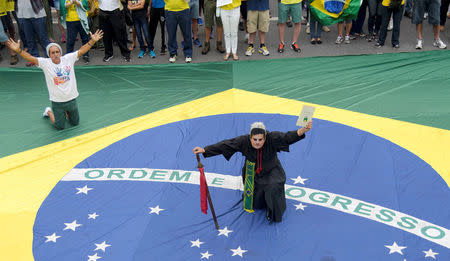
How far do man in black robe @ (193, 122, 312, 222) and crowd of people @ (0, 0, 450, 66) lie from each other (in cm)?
489

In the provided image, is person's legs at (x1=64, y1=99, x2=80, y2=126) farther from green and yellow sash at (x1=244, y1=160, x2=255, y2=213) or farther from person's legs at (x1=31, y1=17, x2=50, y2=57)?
green and yellow sash at (x1=244, y1=160, x2=255, y2=213)

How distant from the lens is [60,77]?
283 inches

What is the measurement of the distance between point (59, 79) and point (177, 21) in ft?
10.8

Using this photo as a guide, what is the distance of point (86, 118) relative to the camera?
781 centimetres

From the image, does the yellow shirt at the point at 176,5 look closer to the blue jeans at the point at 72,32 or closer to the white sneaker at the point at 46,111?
the blue jeans at the point at 72,32

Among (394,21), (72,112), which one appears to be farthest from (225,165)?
(394,21)

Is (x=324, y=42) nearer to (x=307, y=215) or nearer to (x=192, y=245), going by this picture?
(x=307, y=215)

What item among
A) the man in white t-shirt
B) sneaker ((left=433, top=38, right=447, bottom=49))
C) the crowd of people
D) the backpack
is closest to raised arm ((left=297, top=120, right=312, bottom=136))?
the man in white t-shirt

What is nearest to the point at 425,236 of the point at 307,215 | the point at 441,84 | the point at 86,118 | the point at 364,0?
the point at 307,215

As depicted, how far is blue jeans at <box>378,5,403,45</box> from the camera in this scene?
9760mm

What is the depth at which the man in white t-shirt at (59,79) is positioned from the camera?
23.1ft

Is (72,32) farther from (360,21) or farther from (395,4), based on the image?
(395,4)

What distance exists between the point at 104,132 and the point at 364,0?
22.5 ft

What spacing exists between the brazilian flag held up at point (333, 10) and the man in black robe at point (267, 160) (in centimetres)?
597
